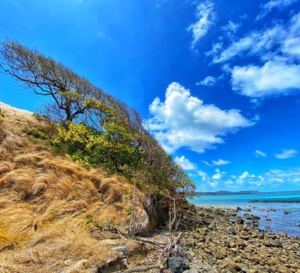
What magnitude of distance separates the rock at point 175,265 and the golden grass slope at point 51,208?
1.04 metres

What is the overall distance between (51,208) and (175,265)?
12.6ft

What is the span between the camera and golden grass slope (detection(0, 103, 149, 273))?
3852 millimetres

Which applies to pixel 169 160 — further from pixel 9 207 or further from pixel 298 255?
pixel 9 207

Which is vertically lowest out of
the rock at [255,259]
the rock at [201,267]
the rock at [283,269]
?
the rock at [201,267]

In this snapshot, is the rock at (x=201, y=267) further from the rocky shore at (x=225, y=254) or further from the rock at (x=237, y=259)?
the rock at (x=237, y=259)

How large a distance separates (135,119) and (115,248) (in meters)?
9.42

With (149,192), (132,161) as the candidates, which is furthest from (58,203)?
(132,161)

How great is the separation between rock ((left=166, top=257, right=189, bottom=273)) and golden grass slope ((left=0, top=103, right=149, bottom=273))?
1035mm

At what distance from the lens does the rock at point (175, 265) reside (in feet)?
13.5

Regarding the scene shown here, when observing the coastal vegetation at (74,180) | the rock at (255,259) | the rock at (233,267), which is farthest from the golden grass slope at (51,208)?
the rock at (255,259)

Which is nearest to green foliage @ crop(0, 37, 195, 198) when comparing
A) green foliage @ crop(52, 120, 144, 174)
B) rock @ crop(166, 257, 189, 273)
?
green foliage @ crop(52, 120, 144, 174)

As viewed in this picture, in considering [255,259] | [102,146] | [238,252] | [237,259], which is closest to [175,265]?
[237,259]

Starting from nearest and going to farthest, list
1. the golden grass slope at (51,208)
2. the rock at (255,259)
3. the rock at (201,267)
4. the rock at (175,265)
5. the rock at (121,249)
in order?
the golden grass slope at (51,208)
the rock at (175,265)
the rock at (121,249)
the rock at (201,267)
the rock at (255,259)

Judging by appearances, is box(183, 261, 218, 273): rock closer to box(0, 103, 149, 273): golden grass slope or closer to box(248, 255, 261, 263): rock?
box(248, 255, 261, 263): rock
